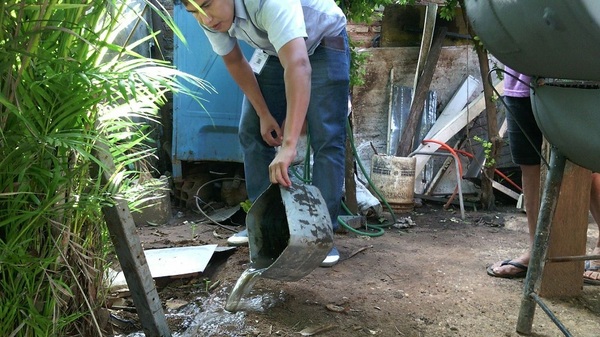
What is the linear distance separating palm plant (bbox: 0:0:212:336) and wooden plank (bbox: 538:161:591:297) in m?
1.59

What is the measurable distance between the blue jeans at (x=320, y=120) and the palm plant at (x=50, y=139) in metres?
1.04

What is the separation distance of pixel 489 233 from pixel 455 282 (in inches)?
51.0

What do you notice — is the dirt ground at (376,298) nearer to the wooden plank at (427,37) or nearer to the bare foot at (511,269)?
the bare foot at (511,269)

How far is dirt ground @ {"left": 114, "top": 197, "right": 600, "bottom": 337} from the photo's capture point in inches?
74.6

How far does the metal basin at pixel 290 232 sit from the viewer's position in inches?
70.1

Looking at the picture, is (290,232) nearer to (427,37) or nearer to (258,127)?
(258,127)

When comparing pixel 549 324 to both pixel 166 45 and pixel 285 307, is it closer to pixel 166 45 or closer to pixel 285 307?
pixel 285 307

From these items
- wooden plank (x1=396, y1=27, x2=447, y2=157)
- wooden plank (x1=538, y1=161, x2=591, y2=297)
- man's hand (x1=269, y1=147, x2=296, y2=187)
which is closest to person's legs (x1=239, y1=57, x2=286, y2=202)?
man's hand (x1=269, y1=147, x2=296, y2=187)

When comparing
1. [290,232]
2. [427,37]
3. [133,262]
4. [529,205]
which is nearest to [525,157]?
[529,205]

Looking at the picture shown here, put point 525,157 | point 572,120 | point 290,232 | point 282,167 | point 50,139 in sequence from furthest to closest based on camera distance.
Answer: point 525,157 → point 282,167 → point 290,232 → point 572,120 → point 50,139

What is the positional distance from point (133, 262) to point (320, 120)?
43.3 inches

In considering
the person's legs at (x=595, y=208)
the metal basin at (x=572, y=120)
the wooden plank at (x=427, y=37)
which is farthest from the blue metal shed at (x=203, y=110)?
the metal basin at (x=572, y=120)

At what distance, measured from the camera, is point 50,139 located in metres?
1.19

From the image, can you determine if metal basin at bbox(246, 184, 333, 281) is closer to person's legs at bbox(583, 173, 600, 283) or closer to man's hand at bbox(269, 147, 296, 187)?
man's hand at bbox(269, 147, 296, 187)
